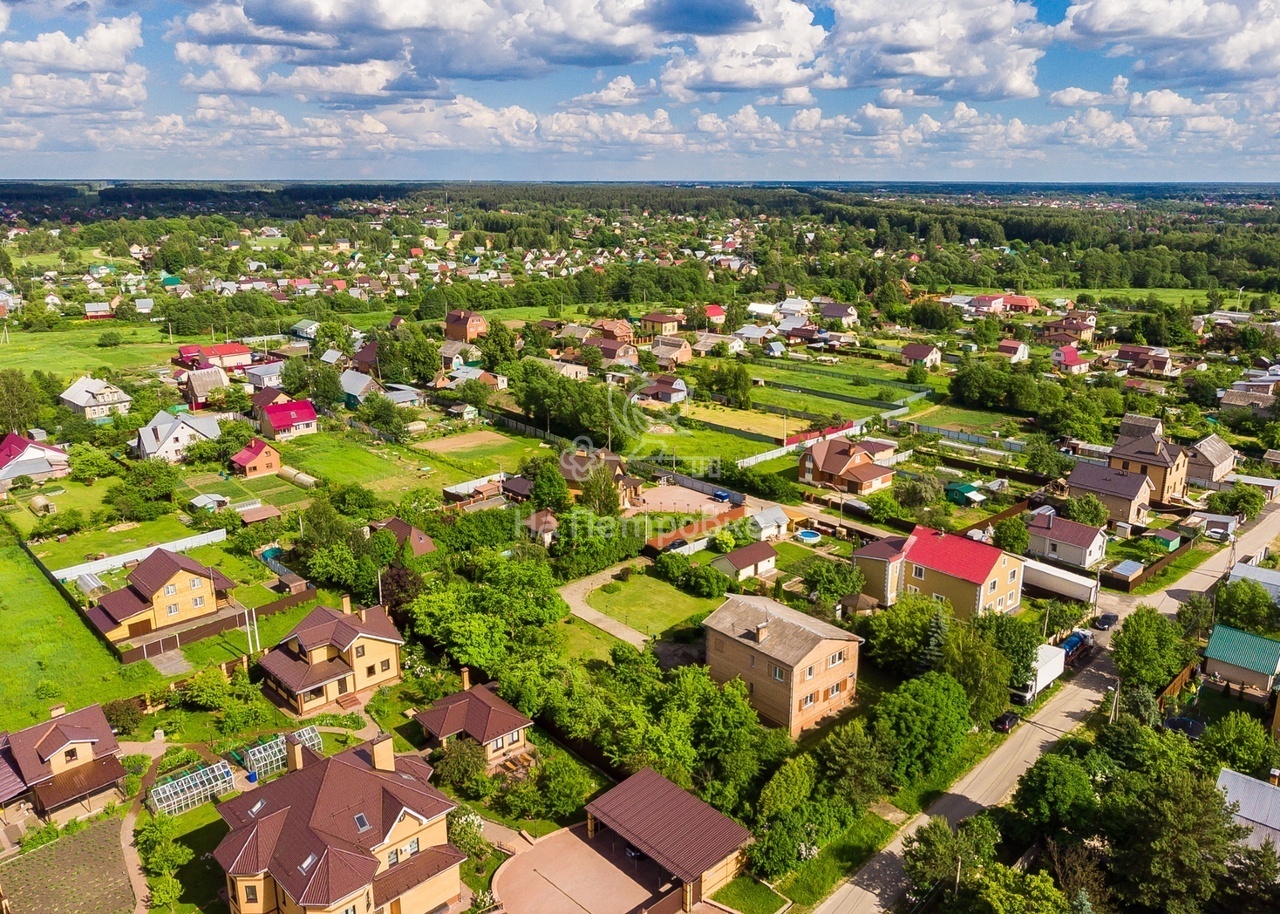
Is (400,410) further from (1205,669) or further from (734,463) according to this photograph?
(1205,669)

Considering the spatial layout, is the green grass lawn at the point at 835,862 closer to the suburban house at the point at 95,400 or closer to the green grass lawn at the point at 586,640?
the green grass lawn at the point at 586,640

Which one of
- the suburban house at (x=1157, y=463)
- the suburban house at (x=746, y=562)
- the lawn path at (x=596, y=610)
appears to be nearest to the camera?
the lawn path at (x=596, y=610)

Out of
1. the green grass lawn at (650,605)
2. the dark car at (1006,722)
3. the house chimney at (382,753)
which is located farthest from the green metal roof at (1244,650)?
the house chimney at (382,753)

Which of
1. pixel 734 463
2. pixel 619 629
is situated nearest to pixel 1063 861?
pixel 619 629

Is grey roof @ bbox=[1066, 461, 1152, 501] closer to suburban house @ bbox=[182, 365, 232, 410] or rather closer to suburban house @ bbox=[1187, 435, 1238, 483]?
suburban house @ bbox=[1187, 435, 1238, 483]

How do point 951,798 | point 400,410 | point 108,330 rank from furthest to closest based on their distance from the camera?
1. point 108,330
2. point 400,410
3. point 951,798

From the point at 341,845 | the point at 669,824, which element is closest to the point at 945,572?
the point at 669,824
